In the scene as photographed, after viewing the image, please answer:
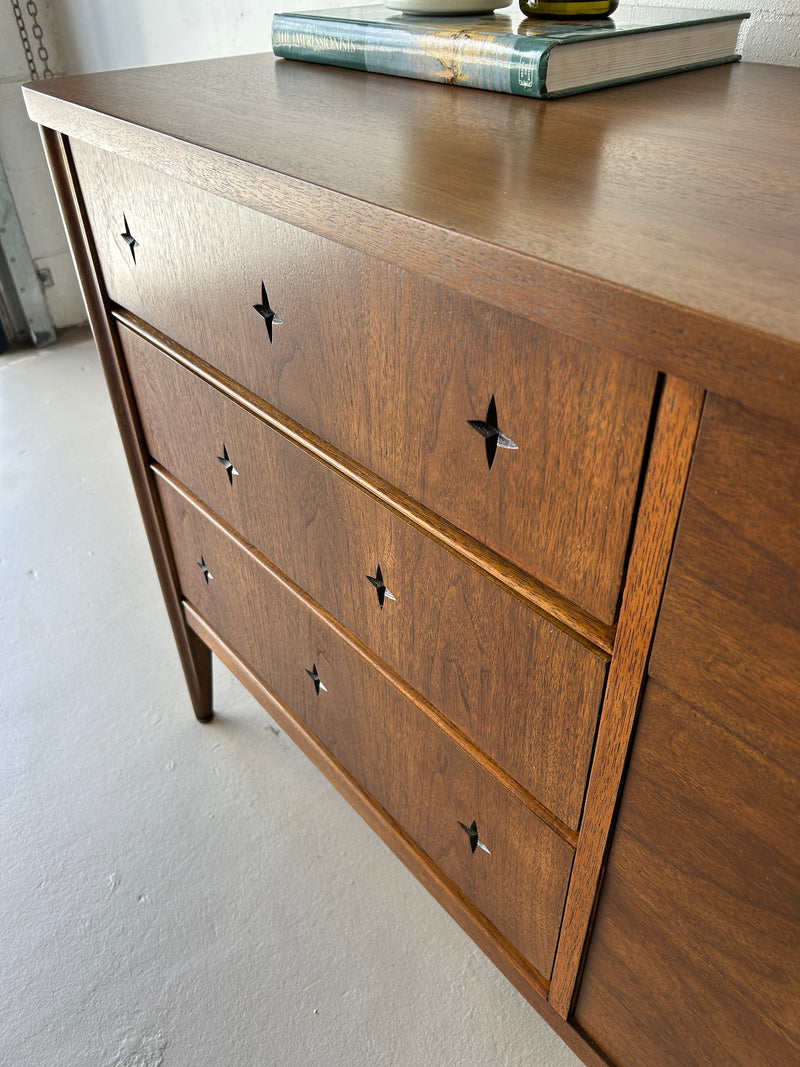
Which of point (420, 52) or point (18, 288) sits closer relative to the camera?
point (420, 52)

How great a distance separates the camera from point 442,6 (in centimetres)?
69

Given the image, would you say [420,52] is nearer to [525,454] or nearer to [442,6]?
[442,6]

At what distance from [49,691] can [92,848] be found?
30 cm

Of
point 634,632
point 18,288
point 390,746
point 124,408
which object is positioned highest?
point 634,632

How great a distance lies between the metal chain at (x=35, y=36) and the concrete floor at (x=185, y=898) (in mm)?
1402

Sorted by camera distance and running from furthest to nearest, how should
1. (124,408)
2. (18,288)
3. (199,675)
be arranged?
1. (18,288)
2. (199,675)
3. (124,408)

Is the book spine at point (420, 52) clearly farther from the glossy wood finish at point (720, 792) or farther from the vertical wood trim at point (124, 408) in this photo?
the glossy wood finish at point (720, 792)

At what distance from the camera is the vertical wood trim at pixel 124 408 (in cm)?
77

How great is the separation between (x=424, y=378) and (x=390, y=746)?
0.39 meters

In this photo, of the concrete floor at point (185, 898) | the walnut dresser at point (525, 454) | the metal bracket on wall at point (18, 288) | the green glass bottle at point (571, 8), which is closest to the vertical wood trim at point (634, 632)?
the walnut dresser at point (525, 454)

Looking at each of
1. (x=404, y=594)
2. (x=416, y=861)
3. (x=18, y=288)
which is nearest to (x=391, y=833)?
(x=416, y=861)

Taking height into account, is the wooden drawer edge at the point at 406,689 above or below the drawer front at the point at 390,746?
above

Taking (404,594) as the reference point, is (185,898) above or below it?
below

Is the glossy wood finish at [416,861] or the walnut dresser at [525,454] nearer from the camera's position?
the walnut dresser at [525,454]
